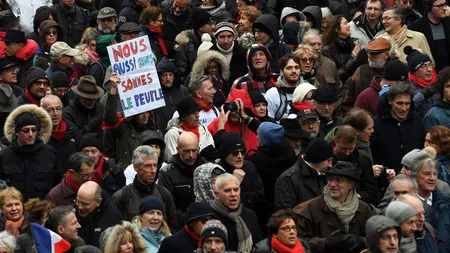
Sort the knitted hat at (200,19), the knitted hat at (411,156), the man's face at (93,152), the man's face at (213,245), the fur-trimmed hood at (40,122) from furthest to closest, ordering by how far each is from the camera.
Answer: the knitted hat at (200,19)
the fur-trimmed hood at (40,122)
the man's face at (93,152)
the knitted hat at (411,156)
the man's face at (213,245)

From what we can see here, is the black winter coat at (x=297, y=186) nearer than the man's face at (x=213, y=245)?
No

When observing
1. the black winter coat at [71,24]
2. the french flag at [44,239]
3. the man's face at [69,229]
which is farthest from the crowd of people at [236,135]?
the black winter coat at [71,24]

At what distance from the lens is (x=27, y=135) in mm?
18281

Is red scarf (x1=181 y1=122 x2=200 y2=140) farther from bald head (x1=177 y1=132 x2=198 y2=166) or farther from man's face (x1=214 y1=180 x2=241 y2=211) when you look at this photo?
man's face (x1=214 y1=180 x2=241 y2=211)

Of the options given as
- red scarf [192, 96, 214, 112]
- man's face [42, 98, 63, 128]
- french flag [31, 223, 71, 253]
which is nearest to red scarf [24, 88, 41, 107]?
man's face [42, 98, 63, 128]

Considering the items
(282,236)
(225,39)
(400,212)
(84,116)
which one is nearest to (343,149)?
(400,212)

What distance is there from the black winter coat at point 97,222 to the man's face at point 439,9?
279 inches

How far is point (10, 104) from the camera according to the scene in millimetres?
20141

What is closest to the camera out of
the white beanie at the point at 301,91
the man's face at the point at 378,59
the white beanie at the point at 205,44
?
the white beanie at the point at 301,91

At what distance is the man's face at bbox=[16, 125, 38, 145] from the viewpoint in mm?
18281

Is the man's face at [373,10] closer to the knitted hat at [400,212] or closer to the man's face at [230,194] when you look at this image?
the man's face at [230,194]

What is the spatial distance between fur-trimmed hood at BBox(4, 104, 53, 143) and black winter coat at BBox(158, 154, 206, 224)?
6.23 feet

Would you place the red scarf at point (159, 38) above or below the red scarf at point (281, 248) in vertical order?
above

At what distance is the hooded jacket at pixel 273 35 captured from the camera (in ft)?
70.8
